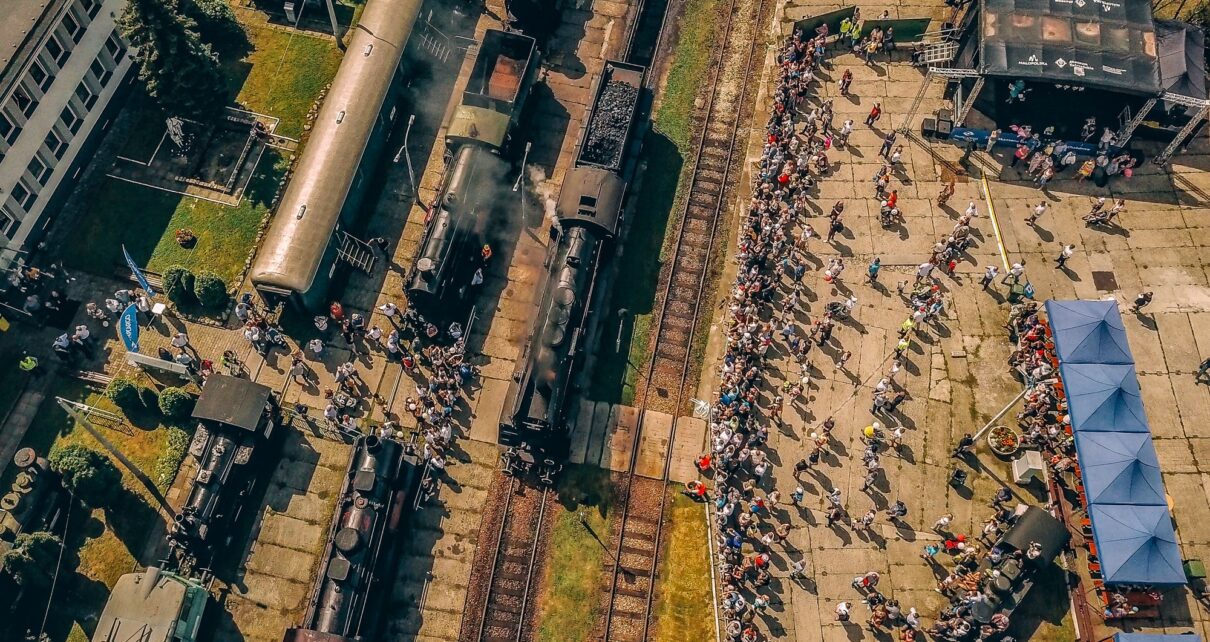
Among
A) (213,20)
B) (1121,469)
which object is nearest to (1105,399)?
(1121,469)

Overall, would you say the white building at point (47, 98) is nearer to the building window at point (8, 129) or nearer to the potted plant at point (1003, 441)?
the building window at point (8, 129)

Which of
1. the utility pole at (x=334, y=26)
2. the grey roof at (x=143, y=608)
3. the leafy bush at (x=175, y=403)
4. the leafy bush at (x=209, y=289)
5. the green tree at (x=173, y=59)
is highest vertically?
the utility pole at (x=334, y=26)

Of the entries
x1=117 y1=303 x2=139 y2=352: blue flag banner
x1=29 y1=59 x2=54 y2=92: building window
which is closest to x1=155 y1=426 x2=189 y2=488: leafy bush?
x1=117 y1=303 x2=139 y2=352: blue flag banner

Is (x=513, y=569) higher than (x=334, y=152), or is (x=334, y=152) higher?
(x=334, y=152)

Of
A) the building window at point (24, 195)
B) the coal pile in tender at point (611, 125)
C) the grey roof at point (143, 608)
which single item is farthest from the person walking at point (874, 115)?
the building window at point (24, 195)

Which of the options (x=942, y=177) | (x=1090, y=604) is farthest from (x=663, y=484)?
(x=942, y=177)

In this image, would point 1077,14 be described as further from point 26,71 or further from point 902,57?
point 26,71

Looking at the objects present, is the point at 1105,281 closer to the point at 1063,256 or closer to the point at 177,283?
the point at 1063,256
